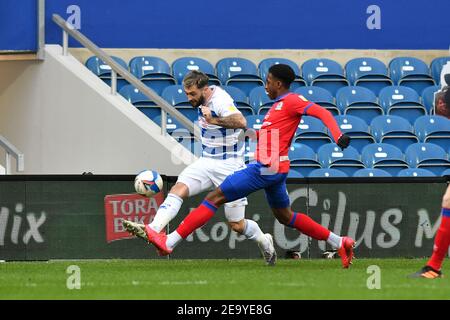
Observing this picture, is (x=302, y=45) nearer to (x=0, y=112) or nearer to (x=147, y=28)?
(x=147, y=28)

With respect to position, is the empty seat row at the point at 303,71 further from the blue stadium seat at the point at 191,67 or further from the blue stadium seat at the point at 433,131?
the blue stadium seat at the point at 433,131

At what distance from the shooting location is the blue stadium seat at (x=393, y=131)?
18531 millimetres

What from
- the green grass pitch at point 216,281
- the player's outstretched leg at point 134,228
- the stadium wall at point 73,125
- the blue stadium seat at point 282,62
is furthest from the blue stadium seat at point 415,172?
the player's outstretched leg at point 134,228

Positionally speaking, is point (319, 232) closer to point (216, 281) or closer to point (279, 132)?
point (279, 132)

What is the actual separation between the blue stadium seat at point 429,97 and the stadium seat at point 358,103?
2.68 ft

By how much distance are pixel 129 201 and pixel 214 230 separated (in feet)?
3.40

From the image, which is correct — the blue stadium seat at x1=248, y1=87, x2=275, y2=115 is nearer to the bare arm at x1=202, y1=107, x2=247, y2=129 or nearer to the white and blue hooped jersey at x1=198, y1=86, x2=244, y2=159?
the white and blue hooped jersey at x1=198, y1=86, x2=244, y2=159

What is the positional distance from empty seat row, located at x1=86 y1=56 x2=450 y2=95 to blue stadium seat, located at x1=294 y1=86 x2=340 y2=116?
32 centimetres

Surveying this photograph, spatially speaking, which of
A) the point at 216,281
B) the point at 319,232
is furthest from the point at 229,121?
the point at 216,281

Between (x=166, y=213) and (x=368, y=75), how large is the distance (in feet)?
25.6

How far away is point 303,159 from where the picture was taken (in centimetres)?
1750

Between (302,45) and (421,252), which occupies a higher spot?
(302,45)
